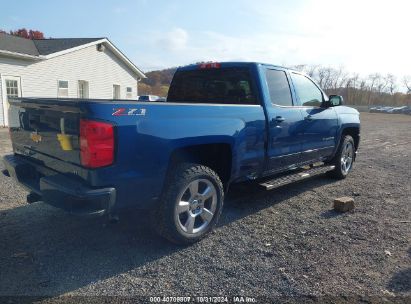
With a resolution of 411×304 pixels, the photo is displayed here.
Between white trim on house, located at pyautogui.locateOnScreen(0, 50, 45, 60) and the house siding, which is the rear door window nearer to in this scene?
white trim on house, located at pyautogui.locateOnScreen(0, 50, 45, 60)

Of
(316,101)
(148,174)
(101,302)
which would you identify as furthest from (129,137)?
(316,101)

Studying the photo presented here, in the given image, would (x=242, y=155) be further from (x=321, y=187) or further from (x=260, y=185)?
(x=321, y=187)

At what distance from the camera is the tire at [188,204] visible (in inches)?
135

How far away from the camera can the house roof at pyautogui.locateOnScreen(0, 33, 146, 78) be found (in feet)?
52.2

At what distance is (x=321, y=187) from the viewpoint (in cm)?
619

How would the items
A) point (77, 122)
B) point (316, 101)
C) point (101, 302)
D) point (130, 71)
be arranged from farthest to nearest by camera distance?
1. point (130, 71)
2. point (316, 101)
3. point (77, 122)
4. point (101, 302)

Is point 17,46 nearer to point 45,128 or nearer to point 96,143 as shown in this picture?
point 45,128

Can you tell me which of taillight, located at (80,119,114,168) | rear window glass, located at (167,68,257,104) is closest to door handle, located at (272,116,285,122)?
rear window glass, located at (167,68,257,104)

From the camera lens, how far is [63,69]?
18.8 metres

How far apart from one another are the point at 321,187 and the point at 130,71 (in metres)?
20.4

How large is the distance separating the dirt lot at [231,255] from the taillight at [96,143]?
52 centimetres

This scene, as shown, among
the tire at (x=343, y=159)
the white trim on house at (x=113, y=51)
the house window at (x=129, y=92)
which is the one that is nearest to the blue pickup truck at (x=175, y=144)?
the tire at (x=343, y=159)

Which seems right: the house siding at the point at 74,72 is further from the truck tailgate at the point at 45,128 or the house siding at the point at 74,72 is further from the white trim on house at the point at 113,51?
the truck tailgate at the point at 45,128

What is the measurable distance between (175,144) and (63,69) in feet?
58.2
